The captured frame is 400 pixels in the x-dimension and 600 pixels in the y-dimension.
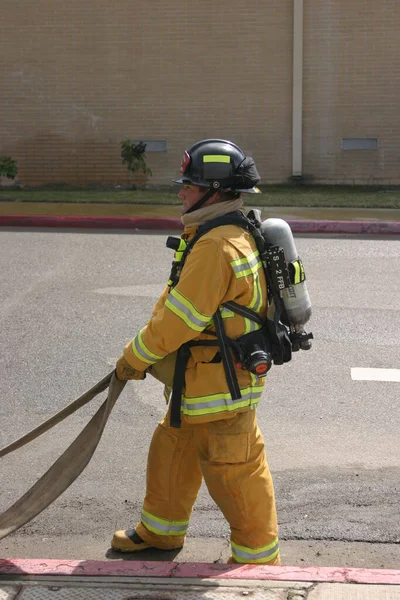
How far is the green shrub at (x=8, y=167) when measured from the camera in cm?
1645

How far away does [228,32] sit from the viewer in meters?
16.8

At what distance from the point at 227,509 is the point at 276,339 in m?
0.73

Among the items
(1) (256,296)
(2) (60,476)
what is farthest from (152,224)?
(1) (256,296)

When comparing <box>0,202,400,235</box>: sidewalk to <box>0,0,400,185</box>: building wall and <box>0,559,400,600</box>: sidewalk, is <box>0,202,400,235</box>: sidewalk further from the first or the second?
<box>0,559,400,600</box>: sidewalk

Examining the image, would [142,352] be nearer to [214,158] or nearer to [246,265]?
[246,265]

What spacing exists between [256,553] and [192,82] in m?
14.1

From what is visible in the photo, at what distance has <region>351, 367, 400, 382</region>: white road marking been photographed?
6.63 metres

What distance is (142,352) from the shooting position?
3.78 m

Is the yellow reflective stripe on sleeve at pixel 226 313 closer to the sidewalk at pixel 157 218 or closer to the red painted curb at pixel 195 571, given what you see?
the red painted curb at pixel 195 571

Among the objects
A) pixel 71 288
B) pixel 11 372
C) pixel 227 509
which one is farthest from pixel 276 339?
pixel 71 288

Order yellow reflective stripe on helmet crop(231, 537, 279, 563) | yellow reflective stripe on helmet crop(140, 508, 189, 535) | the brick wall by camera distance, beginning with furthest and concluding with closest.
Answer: the brick wall
yellow reflective stripe on helmet crop(140, 508, 189, 535)
yellow reflective stripe on helmet crop(231, 537, 279, 563)

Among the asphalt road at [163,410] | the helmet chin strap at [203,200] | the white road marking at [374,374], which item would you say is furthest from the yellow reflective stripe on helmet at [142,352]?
the white road marking at [374,374]

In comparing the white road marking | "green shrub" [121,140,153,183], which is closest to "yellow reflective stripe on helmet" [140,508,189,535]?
the white road marking

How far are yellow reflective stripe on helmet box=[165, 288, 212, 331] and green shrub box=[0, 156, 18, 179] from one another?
1339 centimetres
